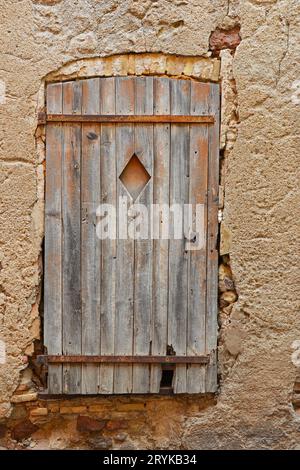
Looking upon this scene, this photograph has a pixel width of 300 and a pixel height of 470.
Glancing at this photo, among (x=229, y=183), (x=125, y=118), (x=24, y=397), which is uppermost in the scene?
(x=125, y=118)

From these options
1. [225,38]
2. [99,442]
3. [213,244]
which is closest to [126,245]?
[213,244]

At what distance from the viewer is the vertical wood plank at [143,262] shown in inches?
123

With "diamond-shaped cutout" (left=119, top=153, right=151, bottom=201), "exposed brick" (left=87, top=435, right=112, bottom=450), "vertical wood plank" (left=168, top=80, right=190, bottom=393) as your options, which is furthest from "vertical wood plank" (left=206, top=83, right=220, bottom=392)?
"exposed brick" (left=87, top=435, right=112, bottom=450)

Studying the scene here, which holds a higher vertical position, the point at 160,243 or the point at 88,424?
the point at 160,243

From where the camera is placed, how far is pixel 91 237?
3164 mm

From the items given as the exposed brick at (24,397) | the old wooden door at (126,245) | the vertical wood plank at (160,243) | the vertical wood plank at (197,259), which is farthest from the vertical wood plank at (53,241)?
the vertical wood plank at (197,259)

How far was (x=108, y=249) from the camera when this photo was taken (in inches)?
125

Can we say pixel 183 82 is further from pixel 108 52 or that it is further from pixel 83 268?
pixel 83 268

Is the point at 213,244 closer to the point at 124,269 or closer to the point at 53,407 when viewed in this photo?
the point at 124,269

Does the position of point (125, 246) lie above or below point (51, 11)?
below

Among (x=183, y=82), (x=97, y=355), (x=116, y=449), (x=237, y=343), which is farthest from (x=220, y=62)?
(x=116, y=449)

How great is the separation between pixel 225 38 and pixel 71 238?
55.9 inches

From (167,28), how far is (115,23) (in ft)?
0.96

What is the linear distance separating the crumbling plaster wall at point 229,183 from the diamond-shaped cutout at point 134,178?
46cm
